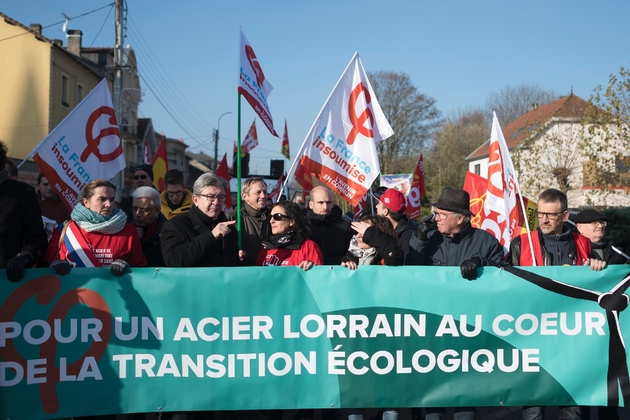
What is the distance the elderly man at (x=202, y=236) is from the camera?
14.4ft

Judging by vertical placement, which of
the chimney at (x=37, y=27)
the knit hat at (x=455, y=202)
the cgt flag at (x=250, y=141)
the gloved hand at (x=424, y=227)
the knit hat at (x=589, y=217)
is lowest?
the gloved hand at (x=424, y=227)

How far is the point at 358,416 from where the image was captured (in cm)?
432

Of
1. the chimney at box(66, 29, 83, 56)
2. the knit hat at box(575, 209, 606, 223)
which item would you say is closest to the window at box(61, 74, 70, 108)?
the chimney at box(66, 29, 83, 56)

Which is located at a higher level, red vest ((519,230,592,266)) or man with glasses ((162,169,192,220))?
man with glasses ((162,169,192,220))

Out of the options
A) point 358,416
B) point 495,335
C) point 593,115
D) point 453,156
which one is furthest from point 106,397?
point 453,156

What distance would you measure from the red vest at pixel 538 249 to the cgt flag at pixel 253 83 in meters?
2.55

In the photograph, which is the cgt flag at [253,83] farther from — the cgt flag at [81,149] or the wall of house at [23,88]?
the wall of house at [23,88]

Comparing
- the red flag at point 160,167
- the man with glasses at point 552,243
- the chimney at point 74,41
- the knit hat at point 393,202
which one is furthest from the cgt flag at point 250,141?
the chimney at point 74,41

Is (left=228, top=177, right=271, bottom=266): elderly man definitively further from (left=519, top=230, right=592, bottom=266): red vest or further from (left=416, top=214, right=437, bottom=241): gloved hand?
(left=519, top=230, right=592, bottom=266): red vest

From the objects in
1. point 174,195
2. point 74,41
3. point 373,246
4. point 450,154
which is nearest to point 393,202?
point 373,246

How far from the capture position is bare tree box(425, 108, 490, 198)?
1933 inches

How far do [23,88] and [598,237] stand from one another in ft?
103

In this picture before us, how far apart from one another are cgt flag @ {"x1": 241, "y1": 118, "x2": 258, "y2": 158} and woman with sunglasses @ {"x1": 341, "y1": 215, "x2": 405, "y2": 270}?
534 inches

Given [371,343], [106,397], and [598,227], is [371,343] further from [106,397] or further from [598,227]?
[598,227]
